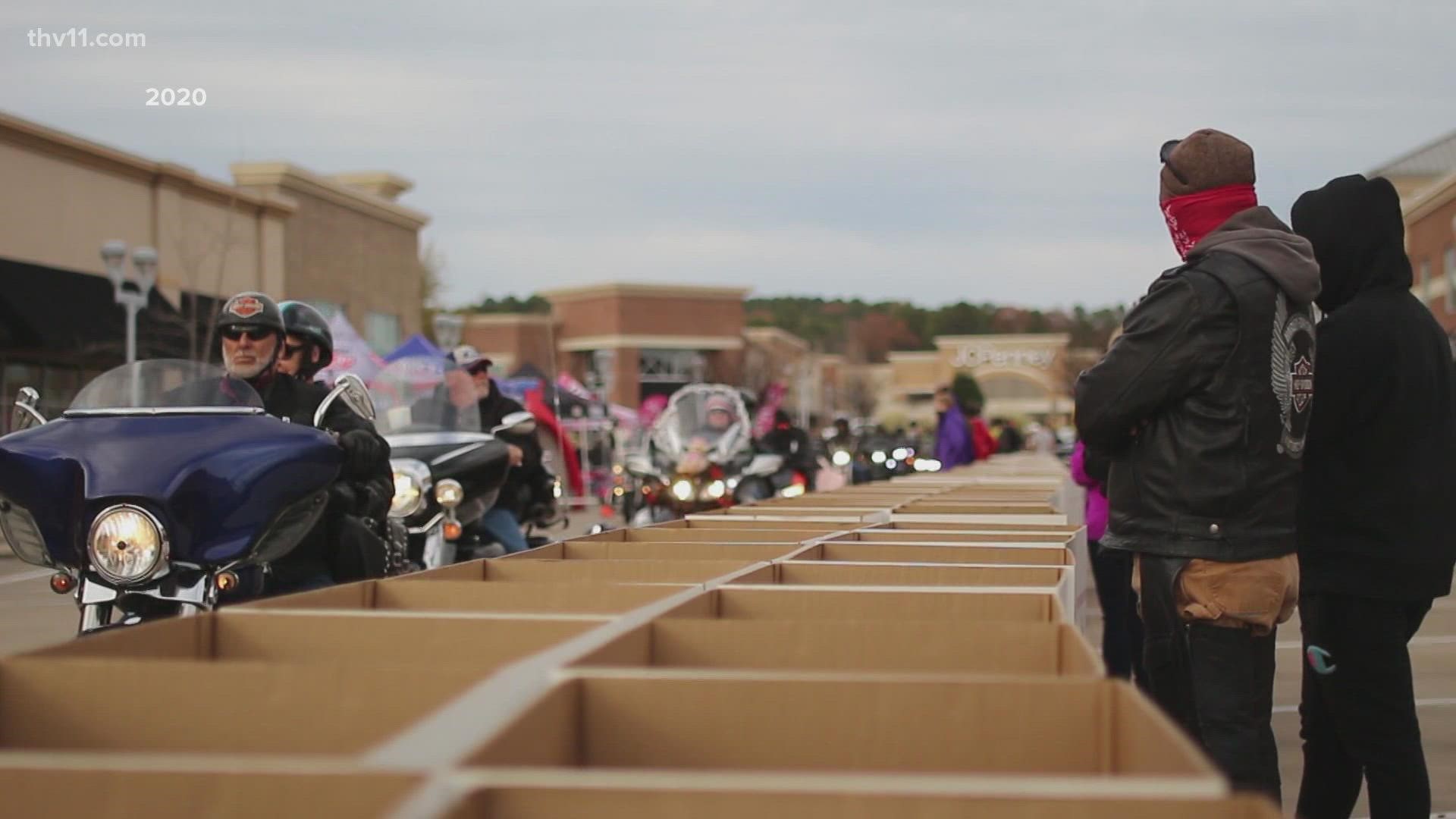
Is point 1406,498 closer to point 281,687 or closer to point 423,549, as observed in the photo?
point 281,687

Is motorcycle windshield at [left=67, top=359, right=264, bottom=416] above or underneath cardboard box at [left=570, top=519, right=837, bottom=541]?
above

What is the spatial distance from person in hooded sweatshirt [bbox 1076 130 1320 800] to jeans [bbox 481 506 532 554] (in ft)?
23.1

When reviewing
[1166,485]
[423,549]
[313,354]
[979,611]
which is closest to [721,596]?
[979,611]

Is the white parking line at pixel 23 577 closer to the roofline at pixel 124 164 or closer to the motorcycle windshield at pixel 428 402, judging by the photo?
the motorcycle windshield at pixel 428 402

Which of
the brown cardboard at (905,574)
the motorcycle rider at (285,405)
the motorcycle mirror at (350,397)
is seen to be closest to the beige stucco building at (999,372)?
the motorcycle rider at (285,405)

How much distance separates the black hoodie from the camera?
5.30 metres

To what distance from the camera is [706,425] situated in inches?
727

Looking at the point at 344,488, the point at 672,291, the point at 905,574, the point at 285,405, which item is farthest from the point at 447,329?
the point at 672,291

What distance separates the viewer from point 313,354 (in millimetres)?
8195

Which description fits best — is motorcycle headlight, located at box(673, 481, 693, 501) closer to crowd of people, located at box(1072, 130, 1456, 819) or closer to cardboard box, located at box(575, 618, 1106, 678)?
crowd of people, located at box(1072, 130, 1456, 819)

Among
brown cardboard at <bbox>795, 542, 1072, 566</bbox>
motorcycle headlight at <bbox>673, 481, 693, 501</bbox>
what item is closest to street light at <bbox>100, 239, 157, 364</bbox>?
motorcycle headlight at <bbox>673, 481, 693, 501</bbox>

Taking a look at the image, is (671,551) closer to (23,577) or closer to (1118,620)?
(1118,620)

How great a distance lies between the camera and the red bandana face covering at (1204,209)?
516cm

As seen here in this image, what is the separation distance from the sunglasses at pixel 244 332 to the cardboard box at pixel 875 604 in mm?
4092
